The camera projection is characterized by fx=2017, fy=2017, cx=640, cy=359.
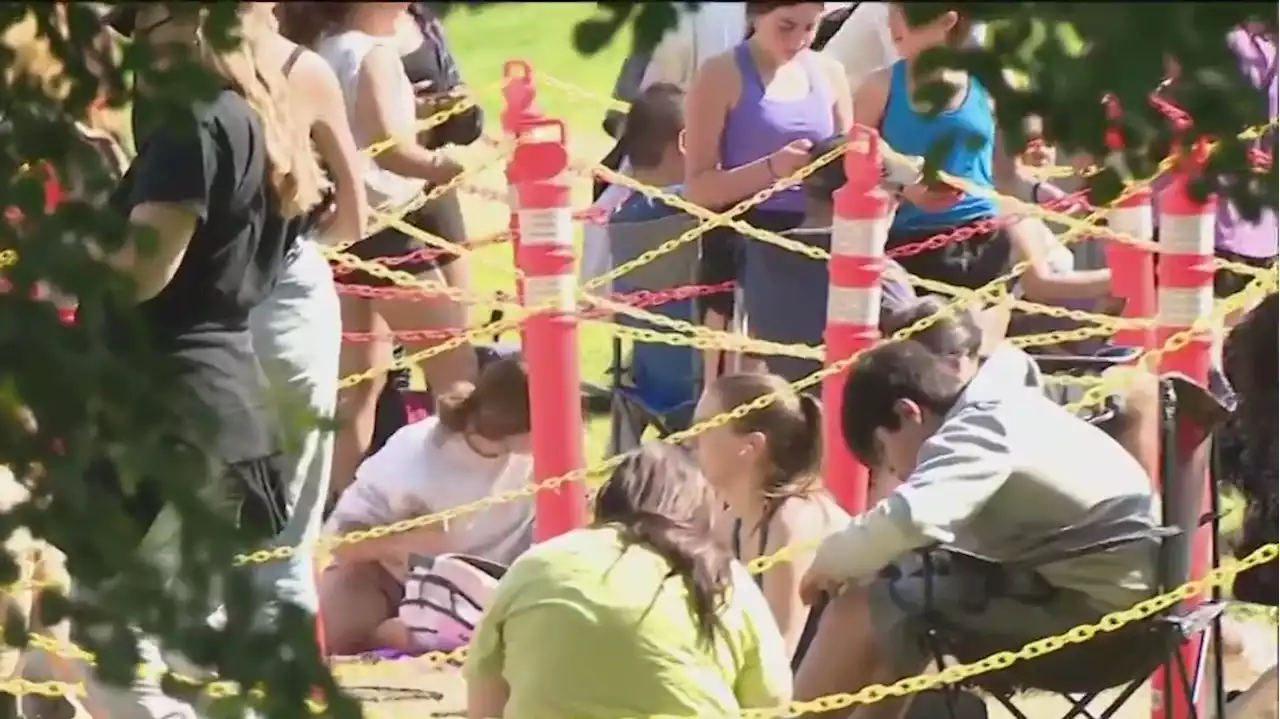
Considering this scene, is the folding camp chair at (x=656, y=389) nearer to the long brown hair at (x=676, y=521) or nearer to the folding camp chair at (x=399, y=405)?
the folding camp chair at (x=399, y=405)

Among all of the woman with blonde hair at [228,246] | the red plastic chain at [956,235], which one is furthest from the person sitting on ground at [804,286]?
the woman with blonde hair at [228,246]

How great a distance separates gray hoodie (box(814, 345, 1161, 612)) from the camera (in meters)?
3.54

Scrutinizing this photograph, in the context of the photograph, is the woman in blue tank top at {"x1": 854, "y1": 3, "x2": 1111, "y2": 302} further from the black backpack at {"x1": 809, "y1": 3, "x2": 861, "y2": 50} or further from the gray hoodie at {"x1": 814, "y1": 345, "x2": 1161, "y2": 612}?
the gray hoodie at {"x1": 814, "y1": 345, "x2": 1161, "y2": 612}

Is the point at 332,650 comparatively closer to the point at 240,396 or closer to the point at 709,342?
the point at 709,342

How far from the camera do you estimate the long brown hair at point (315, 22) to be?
4.91m

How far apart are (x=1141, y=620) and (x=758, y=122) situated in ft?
6.39

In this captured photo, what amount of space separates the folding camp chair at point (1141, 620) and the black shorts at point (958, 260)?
4.93 feet

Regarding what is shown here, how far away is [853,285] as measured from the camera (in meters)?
4.38

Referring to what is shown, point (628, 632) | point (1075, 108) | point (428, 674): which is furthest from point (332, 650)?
point (1075, 108)

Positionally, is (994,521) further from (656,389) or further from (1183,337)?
(656,389)

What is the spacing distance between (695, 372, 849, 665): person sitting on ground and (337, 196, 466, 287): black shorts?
1437mm

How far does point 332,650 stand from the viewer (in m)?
4.87

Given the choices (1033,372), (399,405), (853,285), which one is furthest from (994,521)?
(399,405)

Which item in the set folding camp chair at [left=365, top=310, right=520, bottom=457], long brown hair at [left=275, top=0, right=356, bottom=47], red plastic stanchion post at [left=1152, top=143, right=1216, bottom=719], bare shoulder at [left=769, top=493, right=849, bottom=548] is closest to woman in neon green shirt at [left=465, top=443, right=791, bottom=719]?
bare shoulder at [left=769, top=493, right=849, bottom=548]
